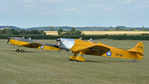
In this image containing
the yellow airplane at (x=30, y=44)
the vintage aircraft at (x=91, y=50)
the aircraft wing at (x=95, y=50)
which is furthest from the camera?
the yellow airplane at (x=30, y=44)

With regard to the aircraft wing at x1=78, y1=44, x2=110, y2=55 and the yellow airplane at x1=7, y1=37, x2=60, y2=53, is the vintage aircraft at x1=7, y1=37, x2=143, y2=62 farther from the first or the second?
the yellow airplane at x1=7, y1=37, x2=60, y2=53

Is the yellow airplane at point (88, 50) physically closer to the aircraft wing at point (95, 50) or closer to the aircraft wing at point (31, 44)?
the aircraft wing at point (95, 50)

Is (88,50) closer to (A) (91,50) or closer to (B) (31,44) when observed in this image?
(A) (91,50)

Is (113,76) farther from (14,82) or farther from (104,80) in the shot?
(14,82)

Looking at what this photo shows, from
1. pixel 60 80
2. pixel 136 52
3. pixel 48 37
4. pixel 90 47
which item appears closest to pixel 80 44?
pixel 90 47

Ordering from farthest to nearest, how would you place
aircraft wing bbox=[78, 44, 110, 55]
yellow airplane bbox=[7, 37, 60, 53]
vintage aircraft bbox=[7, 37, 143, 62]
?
1. yellow airplane bbox=[7, 37, 60, 53]
2. vintage aircraft bbox=[7, 37, 143, 62]
3. aircraft wing bbox=[78, 44, 110, 55]

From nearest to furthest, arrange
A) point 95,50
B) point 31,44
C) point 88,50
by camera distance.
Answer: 1. point 88,50
2. point 95,50
3. point 31,44

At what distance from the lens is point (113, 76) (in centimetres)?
1379

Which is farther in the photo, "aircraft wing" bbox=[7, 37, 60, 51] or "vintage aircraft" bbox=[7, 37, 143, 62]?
"aircraft wing" bbox=[7, 37, 60, 51]

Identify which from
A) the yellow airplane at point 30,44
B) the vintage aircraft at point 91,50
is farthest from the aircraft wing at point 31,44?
the vintage aircraft at point 91,50

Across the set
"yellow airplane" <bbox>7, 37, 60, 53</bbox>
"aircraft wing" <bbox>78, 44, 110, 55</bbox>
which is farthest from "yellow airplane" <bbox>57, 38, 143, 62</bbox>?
"yellow airplane" <bbox>7, 37, 60, 53</bbox>

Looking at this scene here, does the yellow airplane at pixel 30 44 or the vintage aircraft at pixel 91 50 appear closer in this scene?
the vintage aircraft at pixel 91 50

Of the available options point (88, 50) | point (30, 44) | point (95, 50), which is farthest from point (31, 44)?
point (95, 50)

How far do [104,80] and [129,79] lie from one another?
1.22 meters
